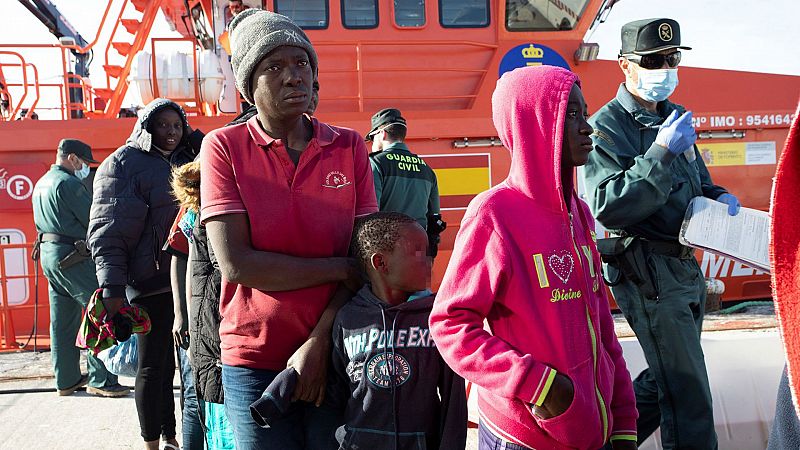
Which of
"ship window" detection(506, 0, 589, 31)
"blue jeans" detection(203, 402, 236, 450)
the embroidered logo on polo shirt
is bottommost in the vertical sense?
"blue jeans" detection(203, 402, 236, 450)

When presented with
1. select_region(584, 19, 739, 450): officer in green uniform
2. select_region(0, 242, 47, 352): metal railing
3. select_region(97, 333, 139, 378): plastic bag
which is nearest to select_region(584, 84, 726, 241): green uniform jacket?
select_region(584, 19, 739, 450): officer in green uniform

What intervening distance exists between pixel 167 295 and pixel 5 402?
225 cm

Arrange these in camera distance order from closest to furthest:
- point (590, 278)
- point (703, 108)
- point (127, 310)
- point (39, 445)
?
1. point (590, 278)
2. point (127, 310)
3. point (39, 445)
4. point (703, 108)

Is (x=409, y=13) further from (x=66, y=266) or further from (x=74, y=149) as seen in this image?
(x=66, y=266)

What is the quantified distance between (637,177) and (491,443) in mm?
1331

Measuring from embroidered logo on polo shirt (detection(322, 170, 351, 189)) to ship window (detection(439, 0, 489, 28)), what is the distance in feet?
20.1

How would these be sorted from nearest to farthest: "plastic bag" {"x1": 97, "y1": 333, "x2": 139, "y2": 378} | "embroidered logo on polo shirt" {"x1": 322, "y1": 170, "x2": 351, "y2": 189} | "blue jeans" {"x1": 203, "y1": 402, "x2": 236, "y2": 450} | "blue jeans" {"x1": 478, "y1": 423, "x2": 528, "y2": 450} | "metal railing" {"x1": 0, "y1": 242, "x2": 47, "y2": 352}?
"blue jeans" {"x1": 478, "y1": 423, "x2": 528, "y2": 450}
"embroidered logo on polo shirt" {"x1": 322, "y1": 170, "x2": 351, "y2": 189}
"blue jeans" {"x1": 203, "y1": 402, "x2": 236, "y2": 450}
"plastic bag" {"x1": 97, "y1": 333, "x2": 139, "y2": 378}
"metal railing" {"x1": 0, "y1": 242, "x2": 47, "y2": 352}

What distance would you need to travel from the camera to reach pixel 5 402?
5.20 metres

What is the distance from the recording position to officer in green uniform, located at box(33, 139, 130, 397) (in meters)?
5.39

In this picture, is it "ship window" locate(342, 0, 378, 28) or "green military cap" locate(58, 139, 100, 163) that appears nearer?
"green military cap" locate(58, 139, 100, 163)

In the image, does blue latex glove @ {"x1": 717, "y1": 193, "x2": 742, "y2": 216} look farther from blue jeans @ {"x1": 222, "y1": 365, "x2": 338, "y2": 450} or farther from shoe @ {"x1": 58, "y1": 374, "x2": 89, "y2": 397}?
shoe @ {"x1": 58, "y1": 374, "x2": 89, "y2": 397}

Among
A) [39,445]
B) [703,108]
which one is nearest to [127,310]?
[39,445]

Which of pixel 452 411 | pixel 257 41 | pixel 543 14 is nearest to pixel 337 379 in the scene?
pixel 452 411

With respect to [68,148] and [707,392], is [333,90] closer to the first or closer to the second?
[68,148]
